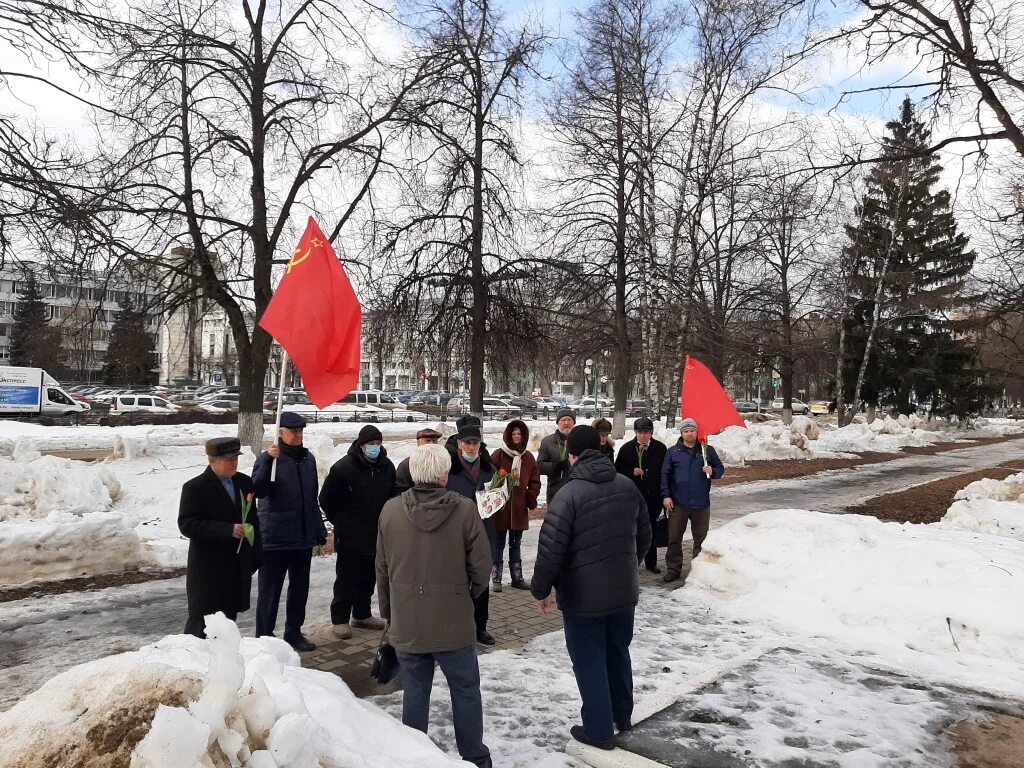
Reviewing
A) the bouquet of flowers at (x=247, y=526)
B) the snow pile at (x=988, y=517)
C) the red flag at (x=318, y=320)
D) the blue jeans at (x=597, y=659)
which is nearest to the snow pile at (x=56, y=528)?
the red flag at (x=318, y=320)

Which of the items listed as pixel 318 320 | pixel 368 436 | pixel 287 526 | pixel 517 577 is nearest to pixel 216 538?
pixel 287 526

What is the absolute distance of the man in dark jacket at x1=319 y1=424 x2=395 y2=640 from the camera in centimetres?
590

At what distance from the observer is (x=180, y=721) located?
7.24 feet

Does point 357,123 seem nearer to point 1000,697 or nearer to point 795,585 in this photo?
point 795,585

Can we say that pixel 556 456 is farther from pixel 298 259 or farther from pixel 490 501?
pixel 298 259

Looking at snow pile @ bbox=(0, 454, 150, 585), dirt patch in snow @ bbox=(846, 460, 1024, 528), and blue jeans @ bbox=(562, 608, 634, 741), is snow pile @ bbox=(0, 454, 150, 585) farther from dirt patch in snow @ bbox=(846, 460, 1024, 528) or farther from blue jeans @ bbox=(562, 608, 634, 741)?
dirt patch in snow @ bbox=(846, 460, 1024, 528)

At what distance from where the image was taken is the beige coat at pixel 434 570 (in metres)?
3.57

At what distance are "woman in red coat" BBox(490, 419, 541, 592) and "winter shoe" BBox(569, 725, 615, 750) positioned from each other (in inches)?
116

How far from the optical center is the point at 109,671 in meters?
2.53

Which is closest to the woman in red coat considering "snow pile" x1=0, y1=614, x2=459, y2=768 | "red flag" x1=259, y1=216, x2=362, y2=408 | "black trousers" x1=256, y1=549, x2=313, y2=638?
"red flag" x1=259, y1=216, x2=362, y2=408

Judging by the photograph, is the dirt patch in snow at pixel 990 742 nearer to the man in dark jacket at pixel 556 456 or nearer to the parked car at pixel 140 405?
the man in dark jacket at pixel 556 456

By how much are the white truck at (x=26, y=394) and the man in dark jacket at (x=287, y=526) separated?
3234 centimetres

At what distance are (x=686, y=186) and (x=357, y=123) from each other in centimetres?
1011

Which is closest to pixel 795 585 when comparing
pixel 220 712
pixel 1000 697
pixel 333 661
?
pixel 1000 697
